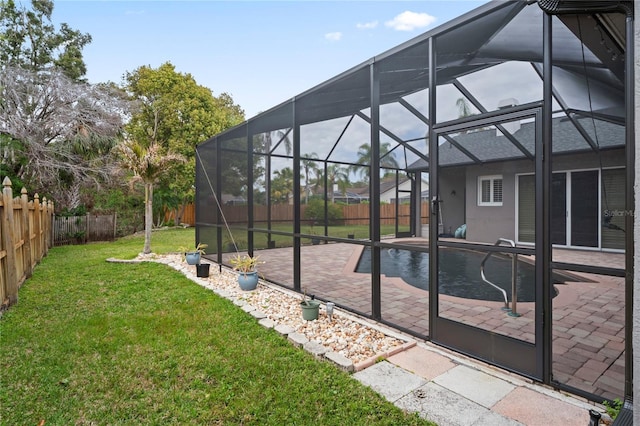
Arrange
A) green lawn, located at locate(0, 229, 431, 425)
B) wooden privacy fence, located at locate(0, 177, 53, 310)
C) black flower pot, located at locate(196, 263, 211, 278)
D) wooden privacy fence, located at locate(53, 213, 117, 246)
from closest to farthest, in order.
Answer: green lawn, located at locate(0, 229, 431, 425) < wooden privacy fence, located at locate(0, 177, 53, 310) < black flower pot, located at locate(196, 263, 211, 278) < wooden privacy fence, located at locate(53, 213, 117, 246)

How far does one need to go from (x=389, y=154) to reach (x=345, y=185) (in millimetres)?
1276

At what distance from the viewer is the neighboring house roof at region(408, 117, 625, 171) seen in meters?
2.43

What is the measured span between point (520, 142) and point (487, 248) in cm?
89

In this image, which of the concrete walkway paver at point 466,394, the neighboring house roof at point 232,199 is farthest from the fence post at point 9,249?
the concrete walkway paver at point 466,394

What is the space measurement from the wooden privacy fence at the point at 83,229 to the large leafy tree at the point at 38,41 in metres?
6.92

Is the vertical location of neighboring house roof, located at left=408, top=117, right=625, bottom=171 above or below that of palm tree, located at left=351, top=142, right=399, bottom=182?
below

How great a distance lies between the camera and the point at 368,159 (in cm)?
633

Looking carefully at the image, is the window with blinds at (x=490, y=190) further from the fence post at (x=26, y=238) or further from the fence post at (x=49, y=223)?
the fence post at (x=49, y=223)

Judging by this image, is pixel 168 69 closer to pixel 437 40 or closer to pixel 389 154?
pixel 389 154

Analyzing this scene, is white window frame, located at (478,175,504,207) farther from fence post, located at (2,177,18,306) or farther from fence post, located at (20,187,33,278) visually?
fence post, located at (20,187,33,278)

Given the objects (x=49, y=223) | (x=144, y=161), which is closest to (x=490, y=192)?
(x=144, y=161)

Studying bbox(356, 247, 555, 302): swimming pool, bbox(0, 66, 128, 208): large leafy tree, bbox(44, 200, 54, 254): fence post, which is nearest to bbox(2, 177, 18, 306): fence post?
bbox(356, 247, 555, 302): swimming pool

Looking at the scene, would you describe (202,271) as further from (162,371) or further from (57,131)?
(57,131)

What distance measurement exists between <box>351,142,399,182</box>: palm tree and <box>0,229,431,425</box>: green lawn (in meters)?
3.67
